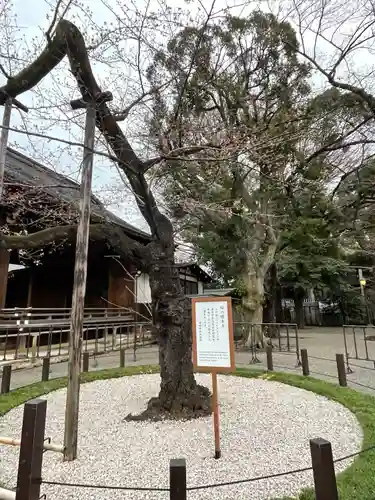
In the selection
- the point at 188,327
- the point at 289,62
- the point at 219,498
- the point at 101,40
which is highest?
the point at 289,62

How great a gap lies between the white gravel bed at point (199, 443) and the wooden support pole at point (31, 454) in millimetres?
649

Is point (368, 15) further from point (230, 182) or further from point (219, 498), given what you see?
point (219, 498)

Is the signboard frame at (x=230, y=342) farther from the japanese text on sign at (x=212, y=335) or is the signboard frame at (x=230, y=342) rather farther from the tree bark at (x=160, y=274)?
the tree bark at (x=160, y=274)

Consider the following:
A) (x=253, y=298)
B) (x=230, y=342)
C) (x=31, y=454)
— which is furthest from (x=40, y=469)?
(x=253, y=298)

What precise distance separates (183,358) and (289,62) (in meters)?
9.02

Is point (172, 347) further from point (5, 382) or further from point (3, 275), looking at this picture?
point (3, 275)

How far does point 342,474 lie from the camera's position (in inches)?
105

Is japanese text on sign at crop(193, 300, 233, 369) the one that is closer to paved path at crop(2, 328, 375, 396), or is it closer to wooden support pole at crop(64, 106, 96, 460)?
wooden support pole at crop(64, 106, 96, 460)

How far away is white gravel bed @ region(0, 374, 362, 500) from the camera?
8.82 feet

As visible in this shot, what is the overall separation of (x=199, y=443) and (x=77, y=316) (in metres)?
1.90

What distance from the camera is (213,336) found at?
358cm

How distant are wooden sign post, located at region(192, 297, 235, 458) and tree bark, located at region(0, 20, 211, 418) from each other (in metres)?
0.90

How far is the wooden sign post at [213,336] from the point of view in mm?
3455

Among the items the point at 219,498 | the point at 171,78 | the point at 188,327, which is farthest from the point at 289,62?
the point at 219,498
